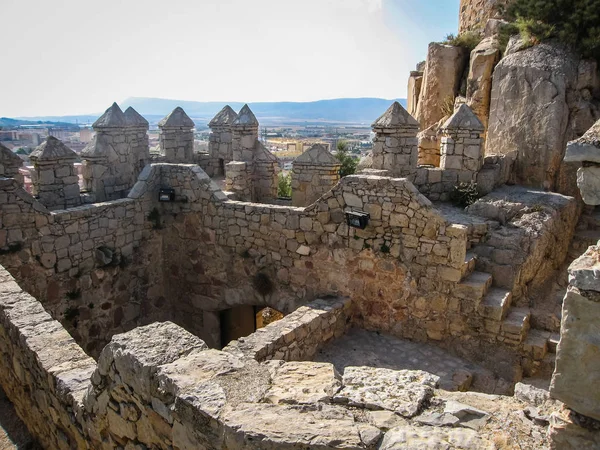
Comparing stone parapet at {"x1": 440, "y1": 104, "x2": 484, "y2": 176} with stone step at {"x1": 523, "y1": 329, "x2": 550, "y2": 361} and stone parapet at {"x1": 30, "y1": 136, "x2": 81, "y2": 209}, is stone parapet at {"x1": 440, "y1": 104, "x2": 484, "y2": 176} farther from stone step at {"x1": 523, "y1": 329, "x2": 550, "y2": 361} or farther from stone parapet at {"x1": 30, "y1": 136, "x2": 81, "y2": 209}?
stone parapet at {"x1": 30, "y1": 136, "x2": 81, "y2": 209}

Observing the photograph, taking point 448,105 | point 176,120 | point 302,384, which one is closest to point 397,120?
point 448,105

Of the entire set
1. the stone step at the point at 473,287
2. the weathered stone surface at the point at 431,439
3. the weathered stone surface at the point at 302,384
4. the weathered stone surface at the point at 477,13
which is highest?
the weathered stone surface at the point at 477,13

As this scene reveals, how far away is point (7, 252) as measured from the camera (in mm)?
7988

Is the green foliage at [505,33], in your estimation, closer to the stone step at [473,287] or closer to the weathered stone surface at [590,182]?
the stone step at [473,287]

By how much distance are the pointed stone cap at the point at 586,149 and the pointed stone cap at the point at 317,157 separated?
301 inches

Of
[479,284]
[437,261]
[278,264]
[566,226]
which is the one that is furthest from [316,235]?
[566,226]

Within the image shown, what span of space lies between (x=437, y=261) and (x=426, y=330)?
3.72 ft

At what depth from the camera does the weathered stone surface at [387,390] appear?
122 inches

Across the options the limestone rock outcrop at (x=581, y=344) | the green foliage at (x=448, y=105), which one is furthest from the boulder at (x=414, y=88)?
the limestone rock outcrop at (x=581, y=344)

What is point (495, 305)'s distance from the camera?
7.12 m

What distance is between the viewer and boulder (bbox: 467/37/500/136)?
1245 centimetres

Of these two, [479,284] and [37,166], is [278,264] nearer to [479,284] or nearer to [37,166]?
A: [479,284]

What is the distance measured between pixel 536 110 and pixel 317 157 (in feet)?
15.9

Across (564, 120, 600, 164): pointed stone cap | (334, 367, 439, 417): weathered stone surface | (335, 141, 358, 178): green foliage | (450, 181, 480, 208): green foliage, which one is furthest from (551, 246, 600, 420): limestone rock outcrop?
(335, 141, 358, 178): green foliage
